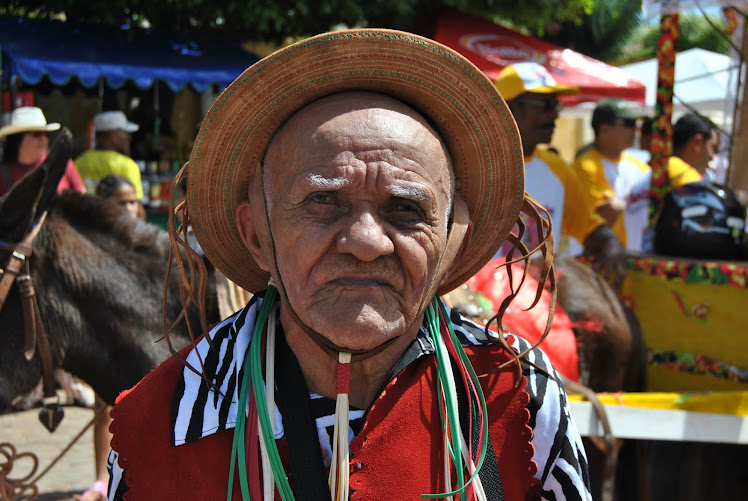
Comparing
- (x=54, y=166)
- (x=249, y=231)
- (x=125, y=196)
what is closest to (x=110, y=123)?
(x=125, y=196)

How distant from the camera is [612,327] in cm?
346

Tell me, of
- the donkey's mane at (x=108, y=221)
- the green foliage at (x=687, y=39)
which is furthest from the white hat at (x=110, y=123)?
the green foliage at (x=687, y=39)

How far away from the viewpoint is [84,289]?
2.77m

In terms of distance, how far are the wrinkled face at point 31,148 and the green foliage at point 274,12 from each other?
357cm

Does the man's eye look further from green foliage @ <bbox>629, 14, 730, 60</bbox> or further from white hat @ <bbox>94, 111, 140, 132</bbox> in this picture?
green foliage @ <bbox>629, 14, 730, 60</bbox>

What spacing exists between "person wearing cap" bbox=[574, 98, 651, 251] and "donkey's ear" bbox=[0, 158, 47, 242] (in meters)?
4.33

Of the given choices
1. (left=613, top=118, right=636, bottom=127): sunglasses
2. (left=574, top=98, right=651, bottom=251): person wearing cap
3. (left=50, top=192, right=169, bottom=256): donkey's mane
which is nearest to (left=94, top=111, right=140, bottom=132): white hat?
(left=574, top=98, right=651, bottom=251): person wearing cap

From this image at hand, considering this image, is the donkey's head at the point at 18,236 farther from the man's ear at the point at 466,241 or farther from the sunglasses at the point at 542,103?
the sunglasses at the point at 542,103

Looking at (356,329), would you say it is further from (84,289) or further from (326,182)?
(84,289)

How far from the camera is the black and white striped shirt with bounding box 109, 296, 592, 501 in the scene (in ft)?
4.77

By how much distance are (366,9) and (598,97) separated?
285 cm

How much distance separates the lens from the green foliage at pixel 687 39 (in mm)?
25766

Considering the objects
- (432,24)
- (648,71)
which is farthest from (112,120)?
(648,71)

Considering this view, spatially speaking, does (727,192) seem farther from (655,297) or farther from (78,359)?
(78,359)
